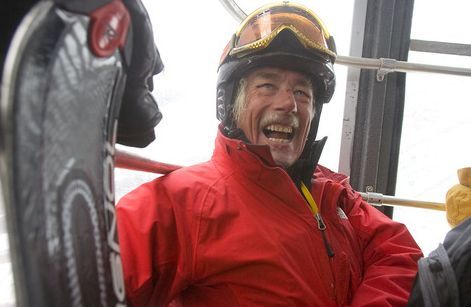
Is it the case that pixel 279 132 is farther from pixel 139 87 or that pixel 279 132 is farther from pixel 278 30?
pixel 139 87

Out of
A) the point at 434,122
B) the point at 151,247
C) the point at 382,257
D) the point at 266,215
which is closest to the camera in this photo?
the point at 151,247

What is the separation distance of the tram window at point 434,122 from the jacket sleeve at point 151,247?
4.93 ft

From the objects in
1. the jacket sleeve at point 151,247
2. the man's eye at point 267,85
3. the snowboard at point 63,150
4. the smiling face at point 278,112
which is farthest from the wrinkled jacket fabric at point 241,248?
the snowboard at point 63,150

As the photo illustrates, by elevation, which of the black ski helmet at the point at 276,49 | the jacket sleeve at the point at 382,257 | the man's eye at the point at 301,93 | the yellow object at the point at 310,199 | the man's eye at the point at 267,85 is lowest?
the jacket sleeve at the point at 382,257

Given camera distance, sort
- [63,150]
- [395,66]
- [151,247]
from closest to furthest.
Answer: [63,150], [151,247], [395,66]

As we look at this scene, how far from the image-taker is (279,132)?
4.46ft

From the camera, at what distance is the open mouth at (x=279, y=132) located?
1.35 meters

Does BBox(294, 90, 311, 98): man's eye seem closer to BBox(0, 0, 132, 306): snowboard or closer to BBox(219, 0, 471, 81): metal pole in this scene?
BBox(219, 0, 471, 81): metal pole

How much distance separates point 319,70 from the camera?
1414mm

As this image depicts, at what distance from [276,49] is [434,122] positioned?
3.77 feet

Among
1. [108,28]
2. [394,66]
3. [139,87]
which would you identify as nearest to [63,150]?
[108,28]

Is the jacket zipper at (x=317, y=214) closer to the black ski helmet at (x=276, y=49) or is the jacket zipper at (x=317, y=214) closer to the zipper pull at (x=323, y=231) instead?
the zipper pull at (x=323, y=231)

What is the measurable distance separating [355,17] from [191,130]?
0.97 m

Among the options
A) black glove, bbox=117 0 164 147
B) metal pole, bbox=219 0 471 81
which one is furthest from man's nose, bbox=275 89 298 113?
black glove, bbox=117 0 164 147
